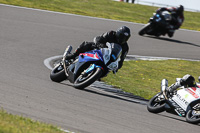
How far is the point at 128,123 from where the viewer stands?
6906 mm

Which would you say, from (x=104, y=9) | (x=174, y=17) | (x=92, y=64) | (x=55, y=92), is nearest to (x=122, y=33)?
(x=92, y=64)

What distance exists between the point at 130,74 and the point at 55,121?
22.5 feet

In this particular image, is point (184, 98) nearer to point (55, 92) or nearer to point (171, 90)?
point (171, 90)

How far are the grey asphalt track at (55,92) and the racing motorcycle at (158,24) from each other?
202cm

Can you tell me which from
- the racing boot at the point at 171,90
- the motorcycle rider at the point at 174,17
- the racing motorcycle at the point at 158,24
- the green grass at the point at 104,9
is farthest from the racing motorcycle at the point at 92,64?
the green grass at the point at 104,9

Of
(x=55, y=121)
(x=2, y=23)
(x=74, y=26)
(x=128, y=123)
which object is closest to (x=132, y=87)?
(x=128, y=123)

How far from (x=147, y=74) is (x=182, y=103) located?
5.32 meters

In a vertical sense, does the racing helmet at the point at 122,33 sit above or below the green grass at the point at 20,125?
above

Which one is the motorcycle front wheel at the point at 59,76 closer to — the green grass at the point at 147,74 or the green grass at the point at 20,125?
the green grass at the point at 147,74

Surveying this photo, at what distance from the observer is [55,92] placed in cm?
834

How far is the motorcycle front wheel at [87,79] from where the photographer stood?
8766mm

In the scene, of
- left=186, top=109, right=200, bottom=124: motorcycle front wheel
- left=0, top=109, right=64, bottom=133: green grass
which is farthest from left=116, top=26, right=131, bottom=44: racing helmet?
left=0, top=109, right=64, bottom=133: green grass

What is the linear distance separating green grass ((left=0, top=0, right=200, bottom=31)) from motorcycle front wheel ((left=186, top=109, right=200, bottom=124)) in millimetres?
14364

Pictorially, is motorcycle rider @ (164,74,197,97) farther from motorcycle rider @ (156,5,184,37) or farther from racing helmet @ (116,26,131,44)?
motorcycle rider @ (156,5,184,37)
